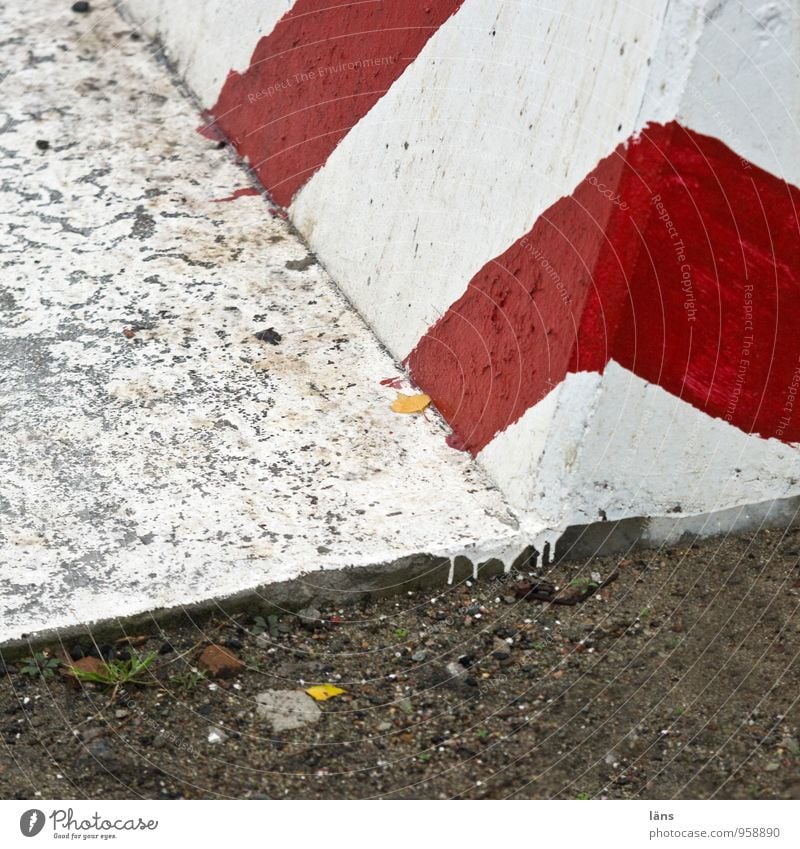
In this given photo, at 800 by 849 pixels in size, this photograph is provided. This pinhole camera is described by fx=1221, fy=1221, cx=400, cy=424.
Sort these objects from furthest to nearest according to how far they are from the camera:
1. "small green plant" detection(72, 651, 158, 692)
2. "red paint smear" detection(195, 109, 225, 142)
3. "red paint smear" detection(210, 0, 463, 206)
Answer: "red paint smear" detection(195, 109, 225, 142) < "red paint smear" detection(210, 0, 463, 206) < "small green plant" detection(72, 651, 158, 692)

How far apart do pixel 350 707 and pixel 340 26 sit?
1377 mm

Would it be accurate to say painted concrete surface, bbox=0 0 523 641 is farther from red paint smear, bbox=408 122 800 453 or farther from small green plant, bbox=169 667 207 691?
red paint smear, bbox=408 122 800 453

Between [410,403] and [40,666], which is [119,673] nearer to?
[40,666]

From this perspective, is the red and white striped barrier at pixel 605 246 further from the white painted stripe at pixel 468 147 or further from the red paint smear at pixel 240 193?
the red paint smear at pixel 240 193

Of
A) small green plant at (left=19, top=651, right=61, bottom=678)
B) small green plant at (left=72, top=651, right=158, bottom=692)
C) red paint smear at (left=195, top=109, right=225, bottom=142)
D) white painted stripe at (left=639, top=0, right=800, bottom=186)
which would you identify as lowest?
small green plant at (left=19, top=651, right=61, bottom=678)

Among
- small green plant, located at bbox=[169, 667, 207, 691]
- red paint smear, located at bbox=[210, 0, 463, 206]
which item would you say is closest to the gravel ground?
small green plant, located at bbox=[169, 667, 207, 691]

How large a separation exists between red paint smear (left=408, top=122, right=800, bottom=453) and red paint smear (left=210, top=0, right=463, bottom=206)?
21.1 inches

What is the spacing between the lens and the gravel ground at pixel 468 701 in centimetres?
144

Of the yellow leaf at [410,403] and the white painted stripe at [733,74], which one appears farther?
the yellow leaf at [410,403]

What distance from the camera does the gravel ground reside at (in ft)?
4.74

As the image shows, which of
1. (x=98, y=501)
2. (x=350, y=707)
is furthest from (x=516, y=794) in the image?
(x=98, y=501)

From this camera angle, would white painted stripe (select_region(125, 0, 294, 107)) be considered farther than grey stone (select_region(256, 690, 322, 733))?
Yes

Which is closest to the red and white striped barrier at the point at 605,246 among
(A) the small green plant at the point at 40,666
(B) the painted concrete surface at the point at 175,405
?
(B) the painted concrete surface at the point at 175,405

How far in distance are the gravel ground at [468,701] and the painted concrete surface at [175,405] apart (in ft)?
0.31
